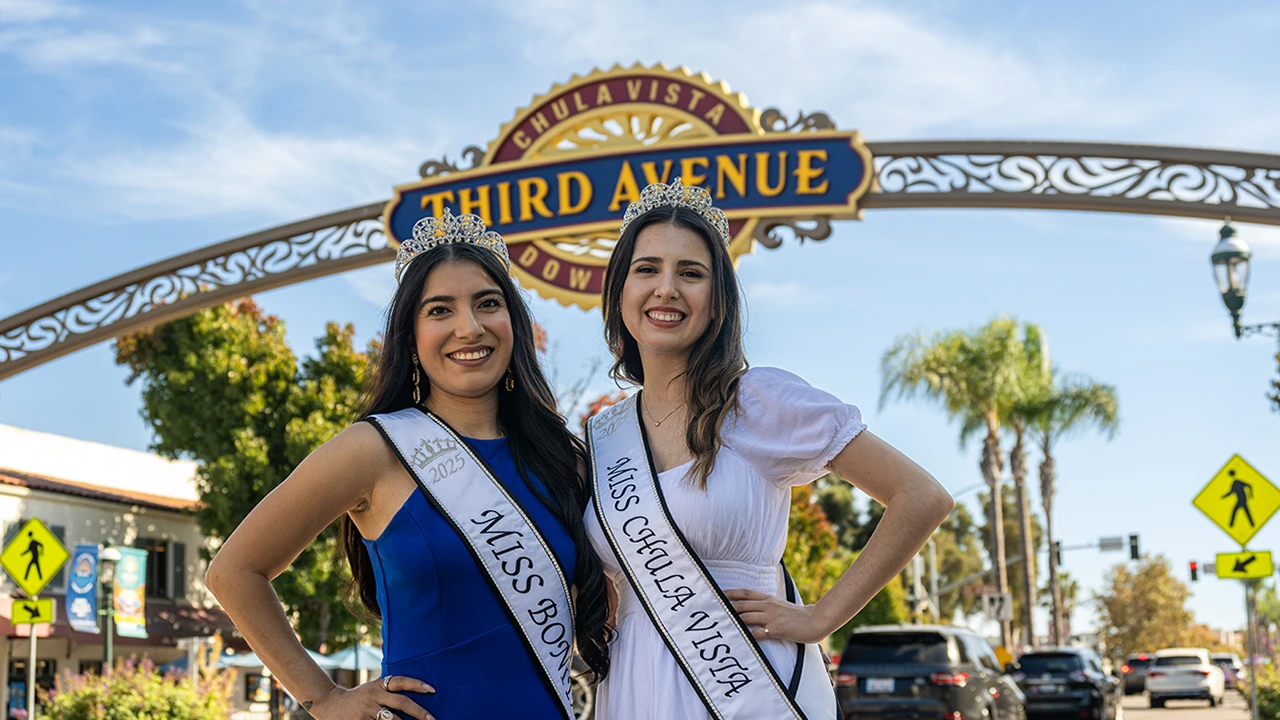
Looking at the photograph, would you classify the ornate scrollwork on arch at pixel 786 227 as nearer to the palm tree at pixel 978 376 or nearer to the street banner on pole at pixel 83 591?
the street banner on pole at pixel 83 591

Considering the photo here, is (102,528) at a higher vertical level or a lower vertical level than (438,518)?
higher

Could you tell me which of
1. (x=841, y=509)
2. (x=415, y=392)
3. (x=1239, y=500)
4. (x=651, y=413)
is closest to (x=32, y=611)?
(x=1239, y=500)

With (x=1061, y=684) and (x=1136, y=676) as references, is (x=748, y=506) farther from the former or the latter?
(x=1136, y=676)

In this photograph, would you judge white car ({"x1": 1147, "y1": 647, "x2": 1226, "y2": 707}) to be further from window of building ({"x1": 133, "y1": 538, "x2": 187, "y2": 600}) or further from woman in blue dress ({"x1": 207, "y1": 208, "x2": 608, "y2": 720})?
woman in blue dress ({"x1": 207, "y1": 208, "x2": 608, "y2": 720})

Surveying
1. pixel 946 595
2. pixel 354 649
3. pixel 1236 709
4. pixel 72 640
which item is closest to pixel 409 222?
pixel 354 649

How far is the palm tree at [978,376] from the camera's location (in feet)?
116

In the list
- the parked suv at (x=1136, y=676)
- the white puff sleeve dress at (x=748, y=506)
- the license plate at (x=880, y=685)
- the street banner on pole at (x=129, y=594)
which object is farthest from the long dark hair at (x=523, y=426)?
the parked suv at (x=1136, y=676)

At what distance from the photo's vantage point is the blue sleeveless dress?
2.91 metres

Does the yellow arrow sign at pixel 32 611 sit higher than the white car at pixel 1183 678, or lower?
higher

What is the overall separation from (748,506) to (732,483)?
0.06m

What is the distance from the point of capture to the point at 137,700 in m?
12.8

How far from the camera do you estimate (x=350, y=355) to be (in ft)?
87.7

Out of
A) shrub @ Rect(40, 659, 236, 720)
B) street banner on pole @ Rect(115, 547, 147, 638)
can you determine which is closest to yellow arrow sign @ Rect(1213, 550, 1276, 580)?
shrub @ Rect(40, 659, 236, 720)

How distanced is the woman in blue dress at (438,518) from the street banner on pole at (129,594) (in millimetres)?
19051
